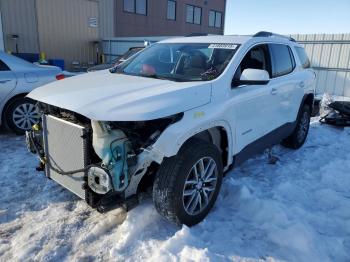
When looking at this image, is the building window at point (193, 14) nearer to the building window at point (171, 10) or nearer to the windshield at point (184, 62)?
the building window at point (171, 10)

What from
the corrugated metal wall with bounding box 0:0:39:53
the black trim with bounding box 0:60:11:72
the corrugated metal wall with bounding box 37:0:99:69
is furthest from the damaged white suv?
the corrugated metal wall with bounding box 37:0:99:69

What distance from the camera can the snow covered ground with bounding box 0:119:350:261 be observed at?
2750mm

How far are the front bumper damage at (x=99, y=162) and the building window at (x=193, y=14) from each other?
26.4 metres

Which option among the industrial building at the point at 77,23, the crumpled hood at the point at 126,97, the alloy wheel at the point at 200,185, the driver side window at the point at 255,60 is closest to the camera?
the crumpled hood at the point at 126,97

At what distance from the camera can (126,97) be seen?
2760mm

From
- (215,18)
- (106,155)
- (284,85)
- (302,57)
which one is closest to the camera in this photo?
Result: (106,155)

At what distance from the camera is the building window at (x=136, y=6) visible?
71.7ft

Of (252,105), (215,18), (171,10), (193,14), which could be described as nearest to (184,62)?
(252,105)

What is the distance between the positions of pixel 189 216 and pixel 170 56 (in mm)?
1968

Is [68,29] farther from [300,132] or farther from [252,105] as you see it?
[252,105]

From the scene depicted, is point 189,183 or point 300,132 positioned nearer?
point 189,183

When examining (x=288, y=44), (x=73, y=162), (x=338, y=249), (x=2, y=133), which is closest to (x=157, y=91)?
(x=73, y=162)

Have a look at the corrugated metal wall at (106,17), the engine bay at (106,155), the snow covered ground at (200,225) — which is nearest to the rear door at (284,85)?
the snow covered ground at (200,225)

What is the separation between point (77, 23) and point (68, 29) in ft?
2.24
